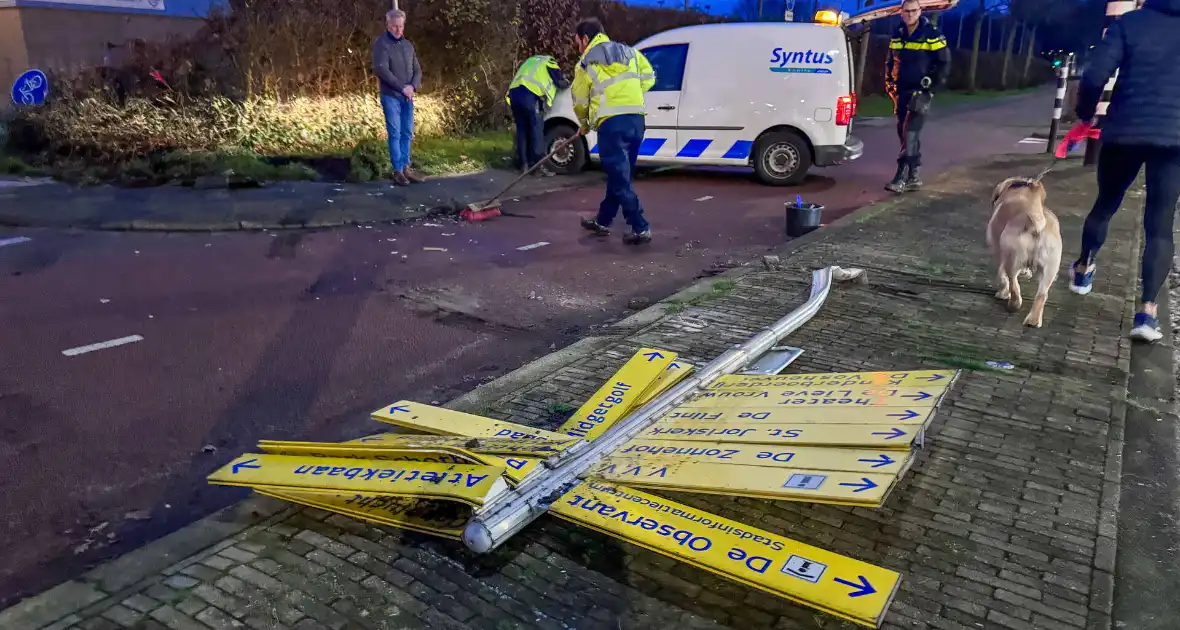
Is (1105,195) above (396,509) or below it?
above

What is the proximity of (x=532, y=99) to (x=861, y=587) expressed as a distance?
9.51m

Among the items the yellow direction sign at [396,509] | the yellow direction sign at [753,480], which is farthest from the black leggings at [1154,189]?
the yellow direction sign at [396,509]

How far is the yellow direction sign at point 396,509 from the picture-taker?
256cm

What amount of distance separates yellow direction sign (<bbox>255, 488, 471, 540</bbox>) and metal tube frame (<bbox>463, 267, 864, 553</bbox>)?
0.13 meters

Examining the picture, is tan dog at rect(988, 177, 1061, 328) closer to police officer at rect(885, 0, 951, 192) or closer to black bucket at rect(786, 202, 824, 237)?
black bucket at rect(786, 202, 824, 237)

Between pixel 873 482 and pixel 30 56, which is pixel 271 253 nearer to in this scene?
pixel 873 482

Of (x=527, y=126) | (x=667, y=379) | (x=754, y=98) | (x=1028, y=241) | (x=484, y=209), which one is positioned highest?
(x=754, y=98)

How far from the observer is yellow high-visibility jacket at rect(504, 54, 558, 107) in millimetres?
10711

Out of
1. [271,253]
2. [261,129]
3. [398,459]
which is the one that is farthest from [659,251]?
[261,129]

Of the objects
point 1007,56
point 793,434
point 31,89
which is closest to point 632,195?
point 793,434

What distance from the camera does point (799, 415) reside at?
3.00m

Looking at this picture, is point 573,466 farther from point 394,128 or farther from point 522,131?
point 522,131

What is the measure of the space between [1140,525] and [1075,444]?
21.3 inches

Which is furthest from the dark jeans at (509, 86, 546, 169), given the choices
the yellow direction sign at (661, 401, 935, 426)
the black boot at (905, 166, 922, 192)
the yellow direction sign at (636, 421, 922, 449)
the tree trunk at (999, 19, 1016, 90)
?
the tree trunk at (999, 19, 1016, 90)
